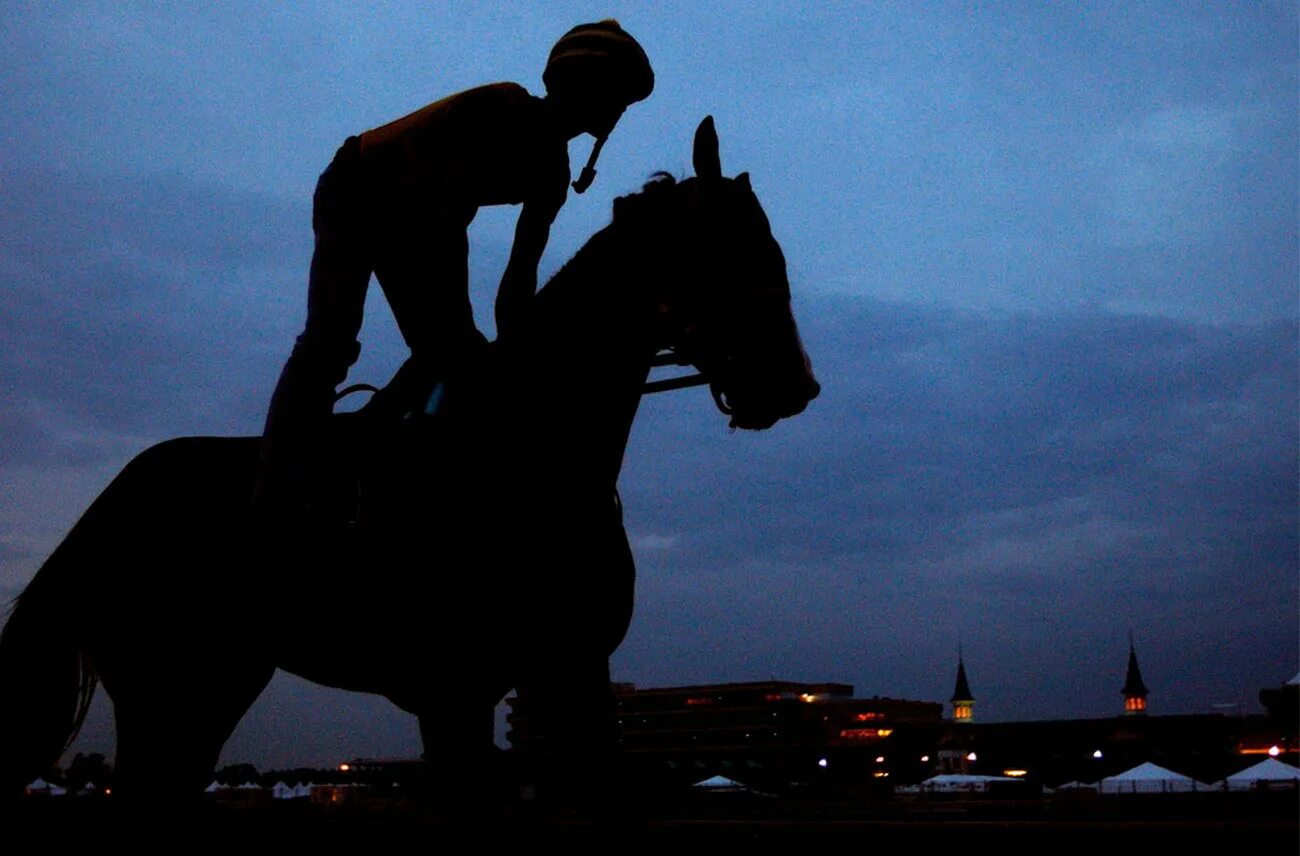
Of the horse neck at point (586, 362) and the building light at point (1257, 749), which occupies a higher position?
the horse neck at point (586, 362)

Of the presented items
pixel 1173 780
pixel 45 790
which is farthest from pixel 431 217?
pixel 1173 780

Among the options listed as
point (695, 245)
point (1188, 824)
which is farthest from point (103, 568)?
point (1188, 824)

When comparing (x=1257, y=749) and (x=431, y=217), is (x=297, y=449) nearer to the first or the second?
(x=431, y=217)

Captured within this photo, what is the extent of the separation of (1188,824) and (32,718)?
142 inches

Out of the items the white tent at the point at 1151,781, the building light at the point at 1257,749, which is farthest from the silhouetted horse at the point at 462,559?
the building light at the point at 1257,749

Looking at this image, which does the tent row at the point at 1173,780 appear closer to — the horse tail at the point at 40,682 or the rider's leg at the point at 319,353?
the rider's leg at the point at 319,353

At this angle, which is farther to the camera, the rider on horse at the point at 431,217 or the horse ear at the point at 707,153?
the horse ear at the point at 707,153

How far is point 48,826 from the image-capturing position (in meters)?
4.24

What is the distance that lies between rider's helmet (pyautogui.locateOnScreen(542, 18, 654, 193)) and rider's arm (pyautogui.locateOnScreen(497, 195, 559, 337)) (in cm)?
39

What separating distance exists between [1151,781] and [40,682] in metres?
53.9

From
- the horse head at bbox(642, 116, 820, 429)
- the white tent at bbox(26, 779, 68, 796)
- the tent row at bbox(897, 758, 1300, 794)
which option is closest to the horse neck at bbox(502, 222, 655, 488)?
the horse head at bbox(642, 116, 820, 429)

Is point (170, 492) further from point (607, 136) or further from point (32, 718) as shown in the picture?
point (607, 136)

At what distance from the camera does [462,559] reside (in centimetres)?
376

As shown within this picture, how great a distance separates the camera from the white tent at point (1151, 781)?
156 feet
